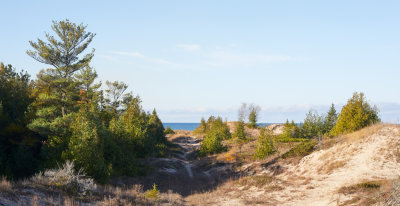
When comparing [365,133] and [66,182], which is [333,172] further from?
[66,182]

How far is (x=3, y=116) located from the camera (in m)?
26.6

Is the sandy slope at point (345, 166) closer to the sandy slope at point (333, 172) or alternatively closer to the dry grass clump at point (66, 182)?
the sandy slope at point (333, 172)

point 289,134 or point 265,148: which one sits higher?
point 289,134

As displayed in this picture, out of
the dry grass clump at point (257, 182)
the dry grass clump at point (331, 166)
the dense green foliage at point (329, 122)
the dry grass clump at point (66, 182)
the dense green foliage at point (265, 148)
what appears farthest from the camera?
the dense green foliage at point (329, 122)

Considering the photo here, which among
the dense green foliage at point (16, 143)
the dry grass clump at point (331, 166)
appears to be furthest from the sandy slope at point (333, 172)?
the dense green foliage at point (16, 143)

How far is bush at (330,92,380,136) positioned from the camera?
2977 cm

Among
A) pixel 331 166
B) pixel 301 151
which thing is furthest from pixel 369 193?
pixel 301 151

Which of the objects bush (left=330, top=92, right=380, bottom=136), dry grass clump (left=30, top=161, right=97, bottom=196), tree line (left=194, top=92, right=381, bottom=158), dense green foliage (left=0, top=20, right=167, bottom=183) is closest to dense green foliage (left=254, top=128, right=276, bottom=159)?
tree line (left=194, top=92, right=381, bottom=158)

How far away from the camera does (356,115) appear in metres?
29.7

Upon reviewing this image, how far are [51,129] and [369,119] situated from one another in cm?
3464

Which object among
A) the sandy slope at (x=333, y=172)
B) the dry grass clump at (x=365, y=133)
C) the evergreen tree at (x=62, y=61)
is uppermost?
the evergreen tree at (x=62, y=61)

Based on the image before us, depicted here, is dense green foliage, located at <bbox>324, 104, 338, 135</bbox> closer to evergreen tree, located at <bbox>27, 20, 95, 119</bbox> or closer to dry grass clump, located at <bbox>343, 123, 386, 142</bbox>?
dry grass clump, located at <bbox>343, 123, 386, 142</bbox>

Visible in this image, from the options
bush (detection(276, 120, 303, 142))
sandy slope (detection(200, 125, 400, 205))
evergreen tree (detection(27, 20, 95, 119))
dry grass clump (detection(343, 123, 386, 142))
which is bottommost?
sandy slope (detection(200, 125, 400, 205))

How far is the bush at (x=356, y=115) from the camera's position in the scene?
29766 mm
